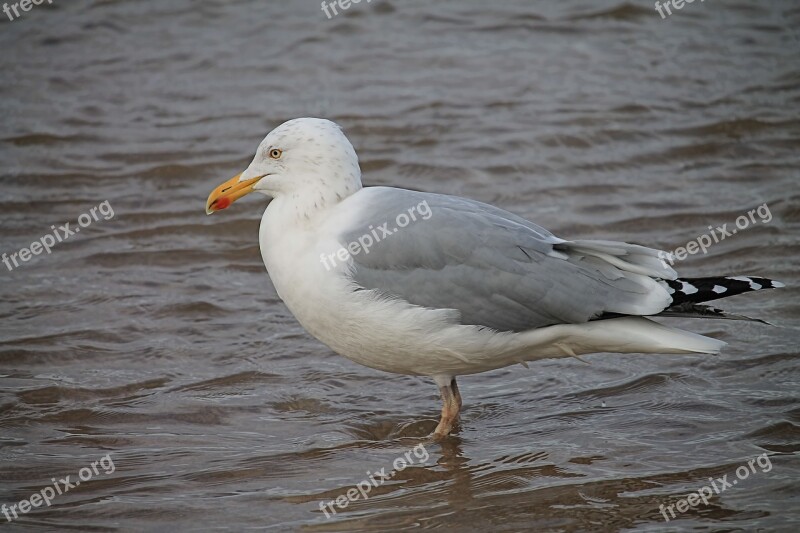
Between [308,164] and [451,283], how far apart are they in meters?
0.94

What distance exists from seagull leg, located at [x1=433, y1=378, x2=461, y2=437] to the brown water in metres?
0.09

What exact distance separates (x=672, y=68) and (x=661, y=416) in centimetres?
646

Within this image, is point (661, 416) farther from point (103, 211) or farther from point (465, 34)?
point (465, 34)

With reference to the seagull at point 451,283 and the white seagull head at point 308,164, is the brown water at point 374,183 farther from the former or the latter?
the white seagull head at point 308,164

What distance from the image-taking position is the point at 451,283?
5148 mm

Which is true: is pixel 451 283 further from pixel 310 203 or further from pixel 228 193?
pixel 228 193

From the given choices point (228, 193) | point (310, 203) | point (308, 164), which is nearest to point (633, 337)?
point (310, 203)

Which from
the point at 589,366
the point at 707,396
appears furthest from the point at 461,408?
the point at 707,396

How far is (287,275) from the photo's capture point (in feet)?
17.0

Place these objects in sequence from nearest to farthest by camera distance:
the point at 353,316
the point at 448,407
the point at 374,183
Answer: the point at 353,316 → the point at 448,407 → the point at 374,183

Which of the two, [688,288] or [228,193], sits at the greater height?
[228,193]

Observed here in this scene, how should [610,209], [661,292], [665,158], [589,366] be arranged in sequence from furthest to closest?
[665,158], [610,209], [589,366], [661,292]

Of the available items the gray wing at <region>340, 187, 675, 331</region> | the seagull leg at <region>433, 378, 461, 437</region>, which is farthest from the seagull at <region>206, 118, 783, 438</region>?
the seagull leg at <region>433, 378, 461, 437</region>

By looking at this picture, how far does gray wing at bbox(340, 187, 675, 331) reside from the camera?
513 cm
